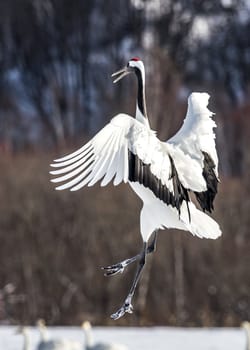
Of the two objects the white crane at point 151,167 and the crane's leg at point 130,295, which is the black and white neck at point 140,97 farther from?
the crane's leg at point 130,295

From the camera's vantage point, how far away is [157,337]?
1705 cm

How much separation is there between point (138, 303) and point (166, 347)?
1899 millimetres

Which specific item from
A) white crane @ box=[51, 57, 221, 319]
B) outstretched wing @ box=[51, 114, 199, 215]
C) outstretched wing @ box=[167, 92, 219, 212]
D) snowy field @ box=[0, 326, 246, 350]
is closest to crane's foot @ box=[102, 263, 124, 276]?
white crane @ box=[51, 57, 221, 319]

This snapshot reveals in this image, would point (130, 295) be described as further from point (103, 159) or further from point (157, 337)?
point (157, 337)

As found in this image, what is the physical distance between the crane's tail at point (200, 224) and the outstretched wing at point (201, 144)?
7cm

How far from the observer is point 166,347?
55.7ft

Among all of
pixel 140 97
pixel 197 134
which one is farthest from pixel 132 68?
pixel 197 134

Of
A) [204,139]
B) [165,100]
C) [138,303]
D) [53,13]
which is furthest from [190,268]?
[53,13]

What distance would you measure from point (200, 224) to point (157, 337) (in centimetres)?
1106

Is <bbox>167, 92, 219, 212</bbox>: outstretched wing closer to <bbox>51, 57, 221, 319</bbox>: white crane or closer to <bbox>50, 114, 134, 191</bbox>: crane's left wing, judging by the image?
<bbox>51, 57, 221, 319</bbox>: white crane

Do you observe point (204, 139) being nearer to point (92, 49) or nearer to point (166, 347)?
point (166, 347)

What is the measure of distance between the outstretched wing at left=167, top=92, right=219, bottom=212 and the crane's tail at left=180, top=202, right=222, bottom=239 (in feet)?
0.23

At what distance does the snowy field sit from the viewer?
16844mm

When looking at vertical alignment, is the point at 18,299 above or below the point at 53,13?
below
